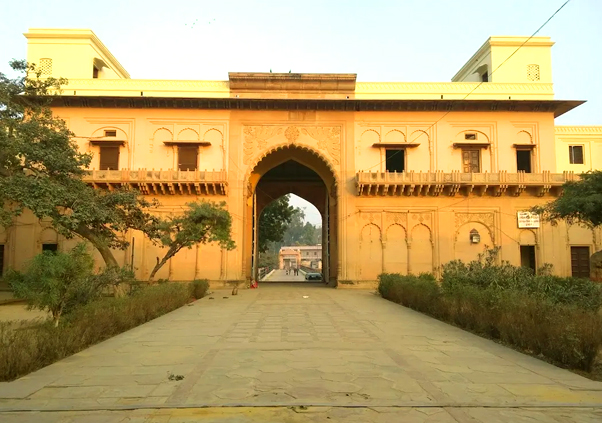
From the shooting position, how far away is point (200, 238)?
1712cm

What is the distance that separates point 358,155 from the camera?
24141 millimetres

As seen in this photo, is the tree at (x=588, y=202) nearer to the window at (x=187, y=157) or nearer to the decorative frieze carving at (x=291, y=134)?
the decorative frieze carving at (x=291, y=134)

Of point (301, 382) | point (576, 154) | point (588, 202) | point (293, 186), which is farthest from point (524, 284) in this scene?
point (576, 154)

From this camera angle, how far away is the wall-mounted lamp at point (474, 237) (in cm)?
2391

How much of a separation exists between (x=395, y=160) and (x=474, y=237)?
562 centimetres

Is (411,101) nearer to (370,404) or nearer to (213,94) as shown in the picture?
(213,94)

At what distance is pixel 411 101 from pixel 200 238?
43.6ft

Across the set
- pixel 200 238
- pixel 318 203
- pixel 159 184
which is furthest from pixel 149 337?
pixel 318 203

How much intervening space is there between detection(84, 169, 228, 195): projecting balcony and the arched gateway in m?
1.67

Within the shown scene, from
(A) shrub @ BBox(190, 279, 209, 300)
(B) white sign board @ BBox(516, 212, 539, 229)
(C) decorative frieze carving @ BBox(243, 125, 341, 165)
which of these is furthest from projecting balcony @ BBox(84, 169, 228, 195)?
(B) white sign board @ BBox(516, 212, 539, 229)

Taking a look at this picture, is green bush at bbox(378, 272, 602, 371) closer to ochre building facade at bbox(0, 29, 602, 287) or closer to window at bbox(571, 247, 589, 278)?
ochre building facade at bbox(0, 29, 602, 287)

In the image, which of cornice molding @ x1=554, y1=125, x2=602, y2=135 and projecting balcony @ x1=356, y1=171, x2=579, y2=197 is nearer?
projecting balcony @ x1=356, y1=171, x2=579, y2=197

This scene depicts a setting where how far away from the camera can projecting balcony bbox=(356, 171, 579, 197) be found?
23.3m

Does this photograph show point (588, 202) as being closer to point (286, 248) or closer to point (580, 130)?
point (580, 130)
